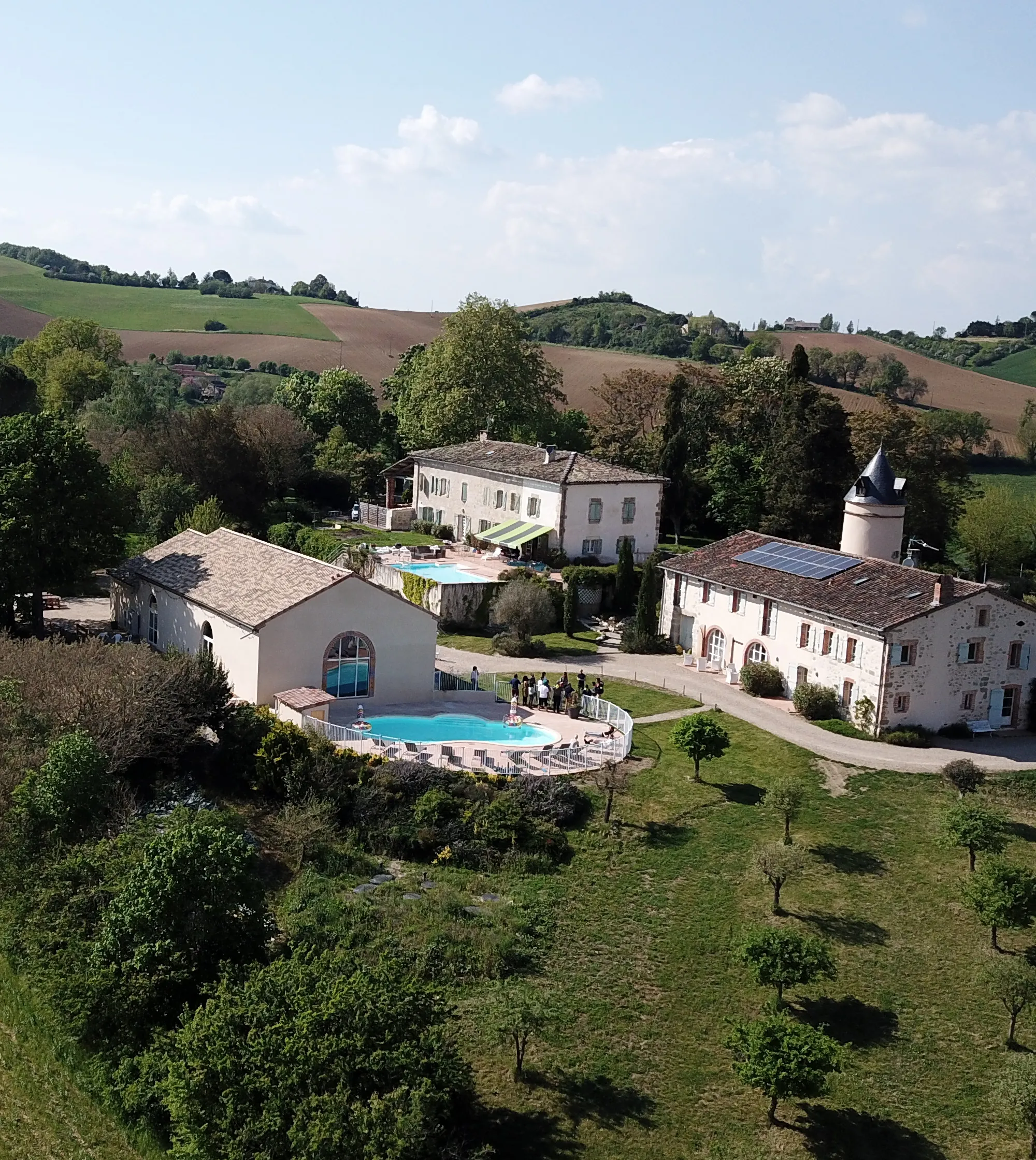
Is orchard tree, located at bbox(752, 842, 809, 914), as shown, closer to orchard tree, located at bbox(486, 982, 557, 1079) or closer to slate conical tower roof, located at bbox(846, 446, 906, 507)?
orchard tree, located at bbox(486, 982, 557, 1079)

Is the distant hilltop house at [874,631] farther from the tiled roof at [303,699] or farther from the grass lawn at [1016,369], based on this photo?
the grass lawn at [1016,369]

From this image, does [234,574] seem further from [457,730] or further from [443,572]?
[443,572]

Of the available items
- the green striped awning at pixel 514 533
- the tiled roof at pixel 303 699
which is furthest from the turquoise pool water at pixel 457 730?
the green striped awning at pixel 514 533

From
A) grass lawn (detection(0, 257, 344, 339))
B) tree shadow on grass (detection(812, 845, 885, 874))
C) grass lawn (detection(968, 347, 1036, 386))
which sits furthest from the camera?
grass lawn (detection(0, 257, 344, 339))

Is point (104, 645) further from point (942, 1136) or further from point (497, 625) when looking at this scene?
point (942, 1136)

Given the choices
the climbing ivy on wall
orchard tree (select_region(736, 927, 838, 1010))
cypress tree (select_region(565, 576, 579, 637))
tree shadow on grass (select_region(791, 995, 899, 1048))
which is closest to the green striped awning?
the climbing ivy on wall

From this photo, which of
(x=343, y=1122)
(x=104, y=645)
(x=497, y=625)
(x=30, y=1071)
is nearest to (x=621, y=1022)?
(x=343, y=1122)
